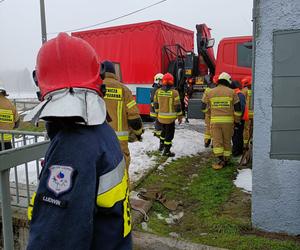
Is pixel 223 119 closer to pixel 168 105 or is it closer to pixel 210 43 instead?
pixel 168 105

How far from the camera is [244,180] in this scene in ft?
18.0

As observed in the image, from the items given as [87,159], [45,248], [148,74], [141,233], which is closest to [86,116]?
[87,159]

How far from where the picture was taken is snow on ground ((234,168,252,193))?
514cm

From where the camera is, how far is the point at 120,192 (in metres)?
1.40

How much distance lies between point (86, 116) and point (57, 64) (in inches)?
11.8

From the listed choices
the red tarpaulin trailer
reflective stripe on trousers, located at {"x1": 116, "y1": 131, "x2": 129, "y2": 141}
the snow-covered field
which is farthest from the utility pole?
reflective stripe on trousers, located at {"x1": 116, "y1": 131, "x2": 129, "y2": 141}

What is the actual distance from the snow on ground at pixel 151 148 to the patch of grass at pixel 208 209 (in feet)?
1.11

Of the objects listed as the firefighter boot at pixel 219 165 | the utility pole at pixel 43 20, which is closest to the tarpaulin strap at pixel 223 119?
the firefighter boot at pixel 219 165

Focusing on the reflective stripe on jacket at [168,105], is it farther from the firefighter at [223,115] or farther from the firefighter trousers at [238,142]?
the firefighter trousers at [238,142]

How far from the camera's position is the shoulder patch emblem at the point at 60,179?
3.99ft

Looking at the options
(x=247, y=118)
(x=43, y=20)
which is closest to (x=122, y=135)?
(x=247, y=118)

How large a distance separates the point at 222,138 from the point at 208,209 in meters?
2.25

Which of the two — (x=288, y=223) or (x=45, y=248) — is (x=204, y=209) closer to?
(x=288, y=223)

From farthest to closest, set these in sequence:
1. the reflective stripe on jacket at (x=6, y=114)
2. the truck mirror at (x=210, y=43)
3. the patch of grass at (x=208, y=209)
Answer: the truck mirror at (x=210, y=43), the reflective stripe on jacket at (x=6, y=114), the patch of grass at (x=208, y=209)
